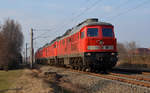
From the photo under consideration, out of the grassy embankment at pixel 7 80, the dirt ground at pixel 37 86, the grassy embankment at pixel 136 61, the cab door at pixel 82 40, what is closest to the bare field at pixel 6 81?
the grassy embankment at pixel 7 80

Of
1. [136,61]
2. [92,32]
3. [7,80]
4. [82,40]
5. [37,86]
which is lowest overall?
[7,80]

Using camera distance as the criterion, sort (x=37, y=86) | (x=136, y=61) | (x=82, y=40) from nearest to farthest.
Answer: (x=37, y=86) < (x=82, y=40) < (x=136, y=61)

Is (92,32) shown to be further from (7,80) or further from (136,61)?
(136,61)

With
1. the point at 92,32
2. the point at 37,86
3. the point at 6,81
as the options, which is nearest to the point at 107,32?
the point at 92,32

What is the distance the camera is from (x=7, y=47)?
3038 cm

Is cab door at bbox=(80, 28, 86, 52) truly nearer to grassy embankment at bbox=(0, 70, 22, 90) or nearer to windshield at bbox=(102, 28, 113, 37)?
windshield at bbox=(102, 28, 113, 37)

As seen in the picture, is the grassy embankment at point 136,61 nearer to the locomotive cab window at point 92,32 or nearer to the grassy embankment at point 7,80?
the locomotive cab window at point 92,32

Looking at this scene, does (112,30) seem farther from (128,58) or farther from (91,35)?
(128,58)

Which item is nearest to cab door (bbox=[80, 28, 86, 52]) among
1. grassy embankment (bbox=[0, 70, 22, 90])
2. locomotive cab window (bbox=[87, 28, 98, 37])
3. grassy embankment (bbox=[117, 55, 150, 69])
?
locomotive cab window (bbox=[87, 28, 98, 37])

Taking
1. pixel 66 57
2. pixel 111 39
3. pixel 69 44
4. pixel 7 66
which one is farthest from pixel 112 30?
pixel 7 66

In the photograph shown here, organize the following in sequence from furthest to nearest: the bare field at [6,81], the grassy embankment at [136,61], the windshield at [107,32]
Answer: the grassy embankment at [136,61] < the windshield at [107,32] < the bare field at [6,81]

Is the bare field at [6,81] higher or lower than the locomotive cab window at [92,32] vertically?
lower

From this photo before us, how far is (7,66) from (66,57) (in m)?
13.4

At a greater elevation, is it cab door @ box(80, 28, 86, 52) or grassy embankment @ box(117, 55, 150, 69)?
cab door @ box(80, 28, 86, 52)
